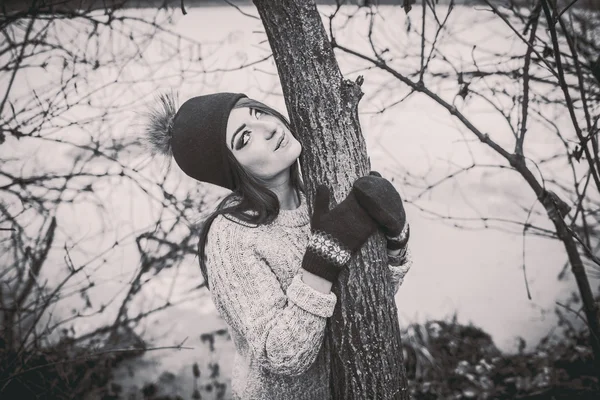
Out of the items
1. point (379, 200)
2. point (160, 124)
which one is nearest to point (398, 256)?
point (379, 200)

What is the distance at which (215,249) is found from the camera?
Answer: 4.06 feet

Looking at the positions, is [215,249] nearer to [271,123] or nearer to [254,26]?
[271,123]

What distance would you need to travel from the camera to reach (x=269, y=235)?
1304 millimetres

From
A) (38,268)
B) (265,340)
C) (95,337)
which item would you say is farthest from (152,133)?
(95,337)

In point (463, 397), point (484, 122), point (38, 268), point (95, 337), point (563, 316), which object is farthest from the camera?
point (484, 122)

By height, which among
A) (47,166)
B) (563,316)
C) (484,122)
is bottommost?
(563,316)

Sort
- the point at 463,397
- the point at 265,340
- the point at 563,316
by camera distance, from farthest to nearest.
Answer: the point at 563,316, the point at 463,397, the point at 265,340

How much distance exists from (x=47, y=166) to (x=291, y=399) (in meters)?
2.41

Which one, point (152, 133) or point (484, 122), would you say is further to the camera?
point (484, 122)

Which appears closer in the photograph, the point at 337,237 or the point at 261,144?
the point at 337,237

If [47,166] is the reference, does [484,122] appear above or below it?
above

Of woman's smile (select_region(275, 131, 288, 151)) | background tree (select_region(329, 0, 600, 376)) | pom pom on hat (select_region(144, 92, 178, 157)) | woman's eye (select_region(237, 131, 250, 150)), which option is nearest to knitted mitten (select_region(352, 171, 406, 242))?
woman's smile (select_region(275, 131, 288, 151))

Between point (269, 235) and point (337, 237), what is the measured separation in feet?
0.99

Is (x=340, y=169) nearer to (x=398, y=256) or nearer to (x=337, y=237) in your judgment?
(x=337, y=237)
